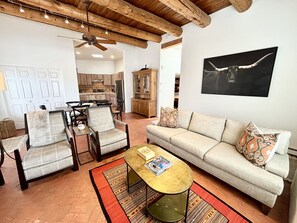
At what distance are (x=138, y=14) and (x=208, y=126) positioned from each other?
301cm

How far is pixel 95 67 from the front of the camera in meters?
8.16

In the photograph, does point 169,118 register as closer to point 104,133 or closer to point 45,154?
point 104,133

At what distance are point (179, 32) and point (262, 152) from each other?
3709 mm

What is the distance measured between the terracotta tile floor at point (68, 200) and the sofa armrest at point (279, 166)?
0.49 metres

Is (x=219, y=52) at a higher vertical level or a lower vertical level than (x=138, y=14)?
lower

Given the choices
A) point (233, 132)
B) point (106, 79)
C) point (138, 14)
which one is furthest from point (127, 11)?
point (106, 79)

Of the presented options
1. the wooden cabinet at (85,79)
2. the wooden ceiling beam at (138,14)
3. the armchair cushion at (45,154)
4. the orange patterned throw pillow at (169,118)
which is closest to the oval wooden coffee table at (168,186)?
the armchair cushion at (45,154)

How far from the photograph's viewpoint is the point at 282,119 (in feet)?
7.48

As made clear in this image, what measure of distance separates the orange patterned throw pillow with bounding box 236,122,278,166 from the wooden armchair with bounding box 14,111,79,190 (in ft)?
8.47

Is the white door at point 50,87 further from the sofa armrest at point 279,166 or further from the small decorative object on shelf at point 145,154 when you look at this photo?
the sofa armrest at point 279,166

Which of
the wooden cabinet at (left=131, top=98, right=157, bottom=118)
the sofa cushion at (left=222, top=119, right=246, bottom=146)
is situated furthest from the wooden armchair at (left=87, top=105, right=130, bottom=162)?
the wooden cabinet at (left=131, top=98, right=157, bottom=118)

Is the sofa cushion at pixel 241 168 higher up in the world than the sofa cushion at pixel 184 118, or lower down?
lower down

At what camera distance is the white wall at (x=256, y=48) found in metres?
2.15

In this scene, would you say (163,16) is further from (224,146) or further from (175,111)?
(224,146)
